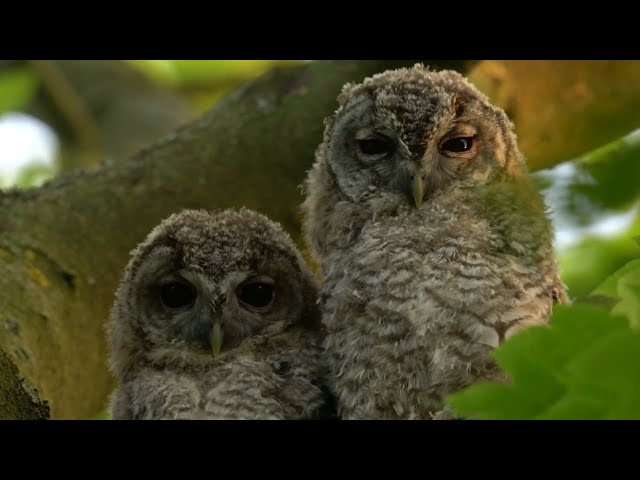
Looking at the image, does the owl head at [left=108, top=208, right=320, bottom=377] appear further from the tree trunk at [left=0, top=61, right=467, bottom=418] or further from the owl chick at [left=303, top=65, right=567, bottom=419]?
the tree trunk at [left=0, top=61, right=467, bottom=418]

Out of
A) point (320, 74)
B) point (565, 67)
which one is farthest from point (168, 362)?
point (565, 67)

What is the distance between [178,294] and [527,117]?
1.75 meters

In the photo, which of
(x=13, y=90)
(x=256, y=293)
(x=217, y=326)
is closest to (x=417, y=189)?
(x=256, y=293)

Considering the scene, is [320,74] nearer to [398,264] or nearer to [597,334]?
[398,264]

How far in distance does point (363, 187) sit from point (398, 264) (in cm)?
41

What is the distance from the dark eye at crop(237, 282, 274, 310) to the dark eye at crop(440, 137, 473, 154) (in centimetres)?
65

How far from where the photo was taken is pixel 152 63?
612cm

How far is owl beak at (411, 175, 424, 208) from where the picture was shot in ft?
8.24

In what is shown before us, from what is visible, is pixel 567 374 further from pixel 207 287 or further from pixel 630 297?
pixel 207 287

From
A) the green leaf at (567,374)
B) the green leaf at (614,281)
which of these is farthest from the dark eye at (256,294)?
the green leaf at (567,374)

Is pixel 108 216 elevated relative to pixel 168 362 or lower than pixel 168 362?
elevated

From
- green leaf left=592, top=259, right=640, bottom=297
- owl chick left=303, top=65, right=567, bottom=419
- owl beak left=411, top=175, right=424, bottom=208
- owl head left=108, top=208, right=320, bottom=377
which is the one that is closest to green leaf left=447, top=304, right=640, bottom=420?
green leaf left=592, top=259, right=640, bottom=297

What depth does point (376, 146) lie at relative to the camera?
107 inches
